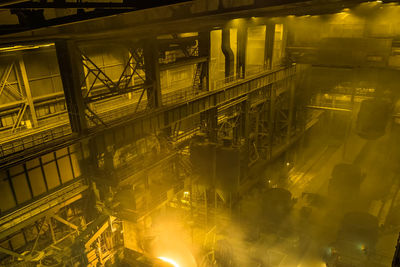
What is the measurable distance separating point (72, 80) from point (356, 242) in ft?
36.4

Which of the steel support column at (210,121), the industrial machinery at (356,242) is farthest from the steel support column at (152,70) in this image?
the industrial machinery at (356,242)

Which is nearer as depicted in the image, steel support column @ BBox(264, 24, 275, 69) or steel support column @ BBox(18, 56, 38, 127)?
steel support column @ BBox(18, 56, 38, 127)

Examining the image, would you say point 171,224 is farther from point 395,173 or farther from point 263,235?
point 395,173

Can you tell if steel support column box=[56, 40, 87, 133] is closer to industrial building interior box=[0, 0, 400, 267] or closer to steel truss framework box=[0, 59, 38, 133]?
industrial building interior box=[0, 0, 400, 267]

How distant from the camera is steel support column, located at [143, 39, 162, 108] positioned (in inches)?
378

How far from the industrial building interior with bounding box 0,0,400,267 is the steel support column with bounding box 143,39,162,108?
35 millimetres

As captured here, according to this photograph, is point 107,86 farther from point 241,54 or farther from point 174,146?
point 241,54

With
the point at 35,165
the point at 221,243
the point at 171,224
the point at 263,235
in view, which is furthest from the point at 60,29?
the point at 263,235

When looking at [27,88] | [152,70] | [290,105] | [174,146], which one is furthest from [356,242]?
[27,88]

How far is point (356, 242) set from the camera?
35.4 feet

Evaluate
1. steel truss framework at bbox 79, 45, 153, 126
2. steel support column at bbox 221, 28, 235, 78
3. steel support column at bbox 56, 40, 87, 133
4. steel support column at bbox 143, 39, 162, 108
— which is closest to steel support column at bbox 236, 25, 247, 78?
steel support column at bbox 221, 28, 235, 78

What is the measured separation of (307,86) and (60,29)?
1641 cm

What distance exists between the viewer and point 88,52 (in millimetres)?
12273

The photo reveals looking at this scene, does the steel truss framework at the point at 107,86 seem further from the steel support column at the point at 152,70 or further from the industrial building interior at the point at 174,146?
the steel support column at the point at 152,70
